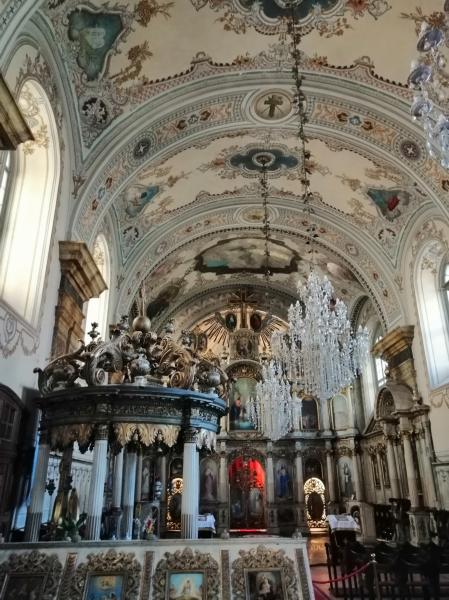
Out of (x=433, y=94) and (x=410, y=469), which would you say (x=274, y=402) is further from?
(x=433, y=94)

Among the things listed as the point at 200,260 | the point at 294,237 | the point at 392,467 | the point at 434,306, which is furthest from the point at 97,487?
the point at 200,260

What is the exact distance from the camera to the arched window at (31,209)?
26.0 feet

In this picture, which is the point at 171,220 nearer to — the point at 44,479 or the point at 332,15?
the point at 332,15

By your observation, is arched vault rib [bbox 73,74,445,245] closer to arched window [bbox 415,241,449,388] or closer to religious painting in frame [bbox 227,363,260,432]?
arched window [bbox 415,241,449,388]

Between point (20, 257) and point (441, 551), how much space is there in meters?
7.99

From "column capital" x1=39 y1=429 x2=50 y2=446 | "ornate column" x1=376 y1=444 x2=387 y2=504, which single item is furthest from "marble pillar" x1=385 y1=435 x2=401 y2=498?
"column capital" x1=39 y1=429 x2=50 y2=446

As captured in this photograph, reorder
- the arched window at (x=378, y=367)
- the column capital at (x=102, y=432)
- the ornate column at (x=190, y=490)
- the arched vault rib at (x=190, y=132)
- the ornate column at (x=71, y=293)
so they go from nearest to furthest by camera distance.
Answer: the ornate column at (x=190, y=490) → the column capital at (x=102, y=432) → the ornate column at (x=71, y=293) → the arched vault rib at (x=190, y=132) → the arched window at (x=378, y=367)

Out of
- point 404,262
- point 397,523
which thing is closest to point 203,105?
point 404,262

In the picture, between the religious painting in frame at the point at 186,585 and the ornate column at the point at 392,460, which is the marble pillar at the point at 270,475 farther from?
the religious painting in frame at the point at 186,585

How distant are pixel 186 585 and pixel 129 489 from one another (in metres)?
3.81

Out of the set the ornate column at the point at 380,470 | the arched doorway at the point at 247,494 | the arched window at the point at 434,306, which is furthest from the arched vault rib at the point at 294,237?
the arched doorway at the point at 247,494

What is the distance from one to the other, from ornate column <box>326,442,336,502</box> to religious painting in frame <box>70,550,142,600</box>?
1709cm

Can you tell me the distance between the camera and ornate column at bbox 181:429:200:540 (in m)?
6.13

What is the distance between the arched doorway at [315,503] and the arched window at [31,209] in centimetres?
1599
